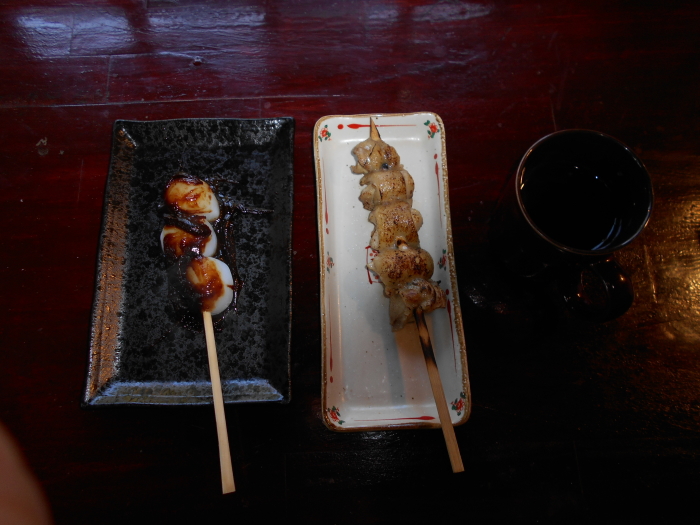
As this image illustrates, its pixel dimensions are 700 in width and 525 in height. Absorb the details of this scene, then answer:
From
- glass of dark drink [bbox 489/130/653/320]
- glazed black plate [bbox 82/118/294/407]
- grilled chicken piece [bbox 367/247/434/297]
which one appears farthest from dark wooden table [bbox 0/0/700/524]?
glass of dark drink [bbox 489/130/653/320]

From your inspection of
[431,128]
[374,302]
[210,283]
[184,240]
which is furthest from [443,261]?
[184,240]

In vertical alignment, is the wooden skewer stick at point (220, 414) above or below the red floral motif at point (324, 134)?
below

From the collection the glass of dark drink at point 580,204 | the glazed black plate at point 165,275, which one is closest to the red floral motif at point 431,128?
the glass of dark drink at point 580,204

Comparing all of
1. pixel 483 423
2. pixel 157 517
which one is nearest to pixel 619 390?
pixel 483 423

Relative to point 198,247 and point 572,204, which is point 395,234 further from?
point 198,247

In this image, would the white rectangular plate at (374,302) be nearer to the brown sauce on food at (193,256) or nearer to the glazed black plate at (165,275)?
the glazed black plate at (165,275)

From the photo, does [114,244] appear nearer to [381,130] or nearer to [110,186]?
[110,186]

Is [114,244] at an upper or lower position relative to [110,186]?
lower
